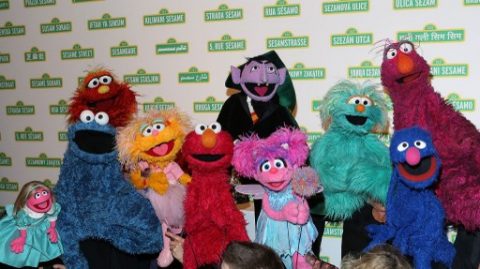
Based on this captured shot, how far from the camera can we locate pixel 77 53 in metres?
2.85

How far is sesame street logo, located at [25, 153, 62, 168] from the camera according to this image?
298 cm

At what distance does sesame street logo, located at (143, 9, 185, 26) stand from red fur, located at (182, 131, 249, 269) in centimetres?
100

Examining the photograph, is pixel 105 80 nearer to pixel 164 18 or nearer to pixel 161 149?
pixel 161 149

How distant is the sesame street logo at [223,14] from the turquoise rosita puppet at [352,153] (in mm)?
817

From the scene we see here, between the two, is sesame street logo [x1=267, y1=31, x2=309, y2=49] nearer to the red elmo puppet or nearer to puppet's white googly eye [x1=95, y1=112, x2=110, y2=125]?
the red elmo puppet

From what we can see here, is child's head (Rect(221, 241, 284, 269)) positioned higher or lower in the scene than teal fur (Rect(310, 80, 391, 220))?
lower

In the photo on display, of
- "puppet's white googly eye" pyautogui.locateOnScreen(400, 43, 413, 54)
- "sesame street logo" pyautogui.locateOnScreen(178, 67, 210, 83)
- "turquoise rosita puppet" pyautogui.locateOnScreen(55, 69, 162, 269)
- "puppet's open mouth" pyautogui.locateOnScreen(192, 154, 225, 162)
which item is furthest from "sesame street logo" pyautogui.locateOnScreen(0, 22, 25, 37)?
"puppet's white googly eye" pyautogui.locateOnScreen(400, 43, 413, 54)

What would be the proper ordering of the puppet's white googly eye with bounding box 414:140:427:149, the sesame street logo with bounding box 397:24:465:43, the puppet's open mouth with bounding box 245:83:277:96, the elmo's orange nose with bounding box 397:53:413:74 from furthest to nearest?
the sesame street logo with bounding box 397:24:465:43
the puppet's open mouth with bounding box 245:83:277:96
the elmo's orange nose with bounding box 397:53:413:74
the puppet's white googly eye with bounding box 414:140:427:149

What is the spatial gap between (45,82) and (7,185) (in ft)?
2.33

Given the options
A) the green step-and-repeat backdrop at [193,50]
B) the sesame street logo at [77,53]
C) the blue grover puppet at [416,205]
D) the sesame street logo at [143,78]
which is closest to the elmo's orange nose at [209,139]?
the blue grover puppet at [416,205]

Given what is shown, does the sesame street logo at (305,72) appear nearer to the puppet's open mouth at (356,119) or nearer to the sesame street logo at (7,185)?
the puppet's open mouth at (356,119)

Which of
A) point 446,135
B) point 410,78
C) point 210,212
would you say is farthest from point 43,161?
point 446,135

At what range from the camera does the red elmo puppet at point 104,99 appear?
6.73 ft

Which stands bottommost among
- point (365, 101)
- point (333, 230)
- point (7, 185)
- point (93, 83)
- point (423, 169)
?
point (333, 230)
